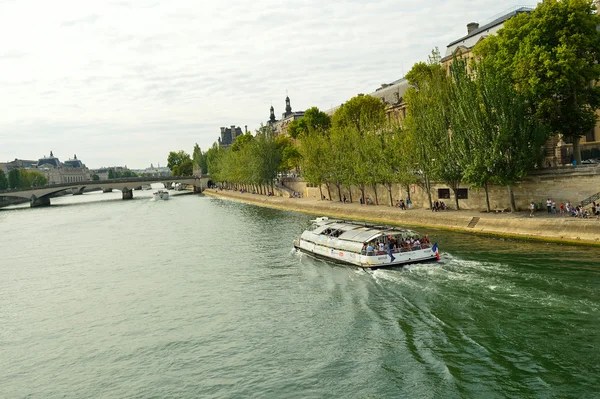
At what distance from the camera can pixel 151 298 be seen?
33781mm

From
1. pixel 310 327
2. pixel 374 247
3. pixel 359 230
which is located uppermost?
pixel 359 230

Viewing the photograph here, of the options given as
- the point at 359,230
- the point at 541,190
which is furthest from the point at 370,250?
the point at 541,190

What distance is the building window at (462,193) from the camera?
5736 cm

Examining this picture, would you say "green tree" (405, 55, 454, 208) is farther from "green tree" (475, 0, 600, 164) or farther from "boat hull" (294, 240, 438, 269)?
"boat hull" (294, 240, 438, 269)

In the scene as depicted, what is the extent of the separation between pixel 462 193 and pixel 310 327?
37.5 meters

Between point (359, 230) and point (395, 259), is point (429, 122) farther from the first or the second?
point (395, 259)

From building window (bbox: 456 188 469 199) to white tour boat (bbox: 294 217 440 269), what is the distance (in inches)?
783

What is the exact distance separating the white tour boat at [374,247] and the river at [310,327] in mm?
1068

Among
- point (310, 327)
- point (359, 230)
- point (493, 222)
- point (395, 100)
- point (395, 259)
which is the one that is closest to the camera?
point (310, 327)

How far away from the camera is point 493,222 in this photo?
46.9 metres

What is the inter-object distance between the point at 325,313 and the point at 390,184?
44.9m

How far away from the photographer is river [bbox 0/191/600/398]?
19.7 m

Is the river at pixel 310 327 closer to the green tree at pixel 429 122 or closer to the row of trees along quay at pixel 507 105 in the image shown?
the row of trees along quay at pixel 507 105

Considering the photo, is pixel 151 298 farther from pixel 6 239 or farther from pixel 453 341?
pixel 6 239
